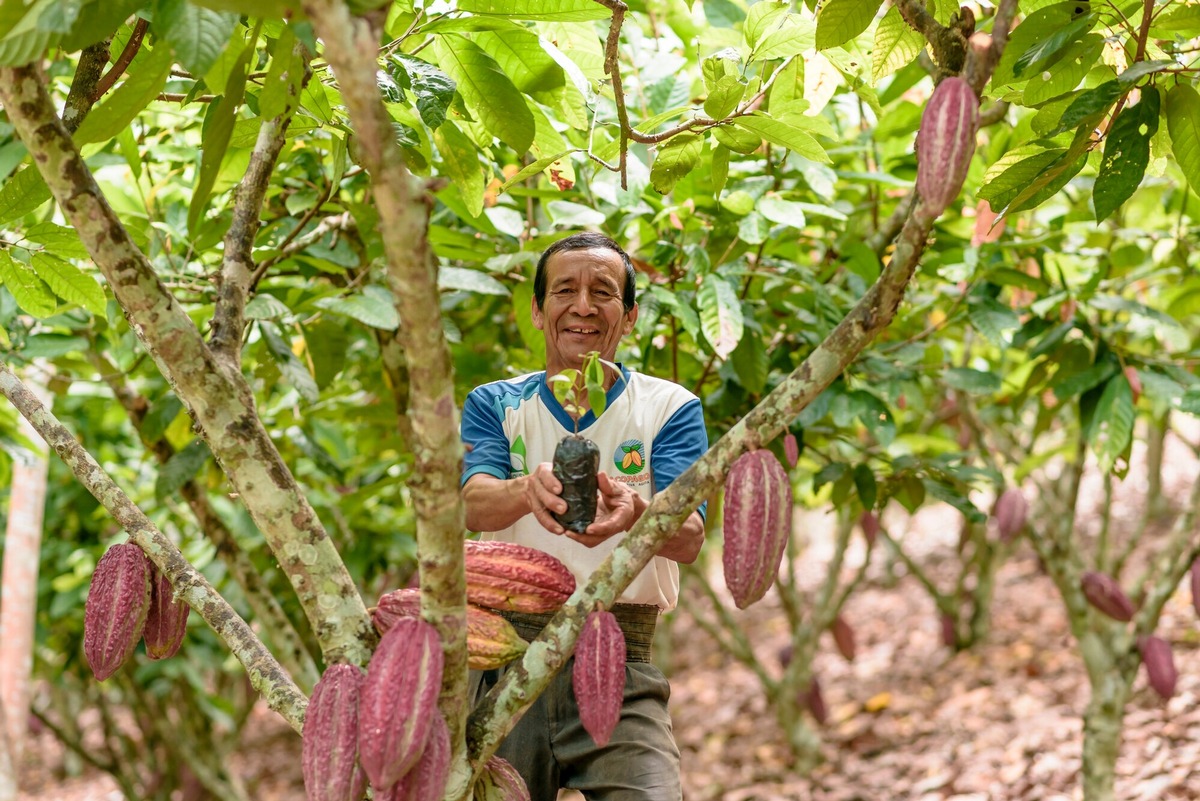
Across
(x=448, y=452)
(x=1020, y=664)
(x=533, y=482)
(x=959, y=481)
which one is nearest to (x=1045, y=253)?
(x=959, y=481)

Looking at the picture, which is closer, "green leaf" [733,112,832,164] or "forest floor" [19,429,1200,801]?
"green leaf" [733,112,832,164]

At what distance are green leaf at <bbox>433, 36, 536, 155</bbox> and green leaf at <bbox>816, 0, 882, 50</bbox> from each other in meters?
0.39

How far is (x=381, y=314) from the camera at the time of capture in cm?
184

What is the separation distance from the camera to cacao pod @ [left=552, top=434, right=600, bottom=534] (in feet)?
3.89

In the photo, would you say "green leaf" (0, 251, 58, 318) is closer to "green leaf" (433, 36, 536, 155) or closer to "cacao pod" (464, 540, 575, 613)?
"green leaf" (433, 36, 536, 155)

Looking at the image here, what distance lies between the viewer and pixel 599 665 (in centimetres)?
113

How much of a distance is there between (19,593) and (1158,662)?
2795 millimetres

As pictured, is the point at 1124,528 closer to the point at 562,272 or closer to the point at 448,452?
the point at 562,272

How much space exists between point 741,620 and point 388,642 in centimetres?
582

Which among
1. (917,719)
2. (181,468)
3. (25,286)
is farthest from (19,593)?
(917,719)

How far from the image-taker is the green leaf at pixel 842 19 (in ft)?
4.28

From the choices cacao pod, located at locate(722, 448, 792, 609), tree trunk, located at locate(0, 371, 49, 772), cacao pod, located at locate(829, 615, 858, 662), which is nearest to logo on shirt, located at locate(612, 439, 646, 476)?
cacao pod, located at locate(722, 448, 792, 609)

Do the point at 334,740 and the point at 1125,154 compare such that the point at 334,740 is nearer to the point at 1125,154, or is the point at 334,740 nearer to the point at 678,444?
the point at 678,444

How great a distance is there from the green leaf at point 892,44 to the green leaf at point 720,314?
45 centimetres
